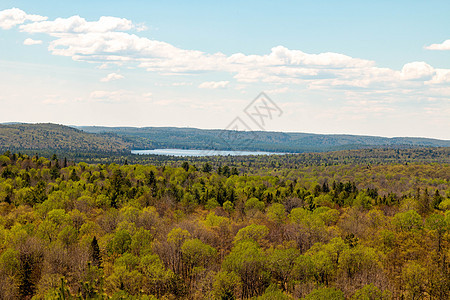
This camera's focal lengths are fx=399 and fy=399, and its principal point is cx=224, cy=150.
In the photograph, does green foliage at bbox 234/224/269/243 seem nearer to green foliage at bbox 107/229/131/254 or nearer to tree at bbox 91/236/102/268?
green foliage at bbox 107/229/131/254

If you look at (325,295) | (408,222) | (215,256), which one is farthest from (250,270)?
(408,222)

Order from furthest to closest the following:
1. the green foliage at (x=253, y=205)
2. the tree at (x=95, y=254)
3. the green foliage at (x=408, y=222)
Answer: the green foliage at (x=253, y=205) < the green foliage at (x=408, y=222) < the tree at (x=95, y=254)

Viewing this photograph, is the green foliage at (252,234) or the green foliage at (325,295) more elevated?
the green foliage at (252,234)

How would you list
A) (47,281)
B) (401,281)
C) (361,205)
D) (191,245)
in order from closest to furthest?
(47,281) < (401,281) < (191,245) < (361,205)

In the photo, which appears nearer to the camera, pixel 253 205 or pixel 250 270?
pixel 250 270

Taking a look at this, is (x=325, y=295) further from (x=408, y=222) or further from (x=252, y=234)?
(x=408, y=222)

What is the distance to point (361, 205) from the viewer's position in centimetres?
11925

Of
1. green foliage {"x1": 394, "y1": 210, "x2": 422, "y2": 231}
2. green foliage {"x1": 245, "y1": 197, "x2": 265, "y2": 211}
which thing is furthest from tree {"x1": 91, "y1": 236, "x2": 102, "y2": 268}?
green foliage {"x1": 394, "y1": 210, "x2": 422, "y2": 231}

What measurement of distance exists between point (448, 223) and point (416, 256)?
15.5m

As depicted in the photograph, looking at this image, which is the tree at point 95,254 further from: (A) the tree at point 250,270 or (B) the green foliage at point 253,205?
(B) the green foliage at point 253,205

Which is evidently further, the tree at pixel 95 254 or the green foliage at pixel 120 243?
the green foliage at pixel 120 243

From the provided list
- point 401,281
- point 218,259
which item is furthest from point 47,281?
point 401,281

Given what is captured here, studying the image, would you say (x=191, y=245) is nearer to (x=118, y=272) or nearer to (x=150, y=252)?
(x=150, y=252)

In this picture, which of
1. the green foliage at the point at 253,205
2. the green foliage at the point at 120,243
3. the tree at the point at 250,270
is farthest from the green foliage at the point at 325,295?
the green foliage at the point at 253,205
